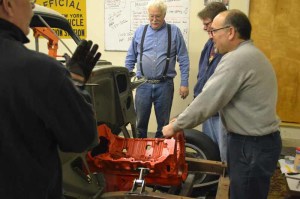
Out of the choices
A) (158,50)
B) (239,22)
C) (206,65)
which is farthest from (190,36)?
(239,22)

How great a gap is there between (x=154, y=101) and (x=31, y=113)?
341 centimetres

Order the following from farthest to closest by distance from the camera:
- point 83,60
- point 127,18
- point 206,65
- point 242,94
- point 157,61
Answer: point 127,18 < point 157,61 < point 206,65 < point 242,94 < point 83,60

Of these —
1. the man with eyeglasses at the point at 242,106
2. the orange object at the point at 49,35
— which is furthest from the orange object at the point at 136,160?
the orange object at the point at 49,35

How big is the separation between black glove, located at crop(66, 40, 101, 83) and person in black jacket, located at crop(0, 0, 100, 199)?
9.9 inches

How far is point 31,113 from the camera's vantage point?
48.1 inches

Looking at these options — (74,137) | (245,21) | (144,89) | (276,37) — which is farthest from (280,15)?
(74,137)

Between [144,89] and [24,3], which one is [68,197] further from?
[144,89]

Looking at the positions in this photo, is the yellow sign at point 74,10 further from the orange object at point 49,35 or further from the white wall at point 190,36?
the orange object at point 49,35

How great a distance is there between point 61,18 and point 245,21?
5.35 feet

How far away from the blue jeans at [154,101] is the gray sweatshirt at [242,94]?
2.08 metres

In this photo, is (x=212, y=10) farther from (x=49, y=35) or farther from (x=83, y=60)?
(x=83, y=60)

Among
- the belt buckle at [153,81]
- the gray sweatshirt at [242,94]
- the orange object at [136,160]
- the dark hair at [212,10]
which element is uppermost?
the dark hair at [212,10]

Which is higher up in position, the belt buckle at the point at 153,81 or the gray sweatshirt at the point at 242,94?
the gray sweatshirt at the point at 242,94

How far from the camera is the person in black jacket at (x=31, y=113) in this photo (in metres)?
1.17
